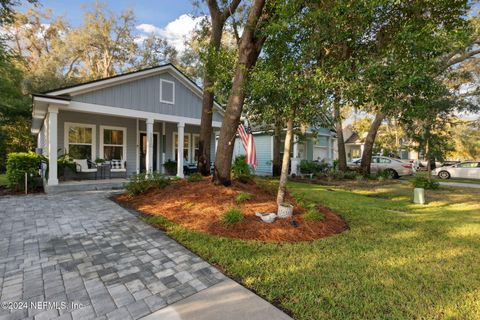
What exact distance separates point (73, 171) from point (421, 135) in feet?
46.7

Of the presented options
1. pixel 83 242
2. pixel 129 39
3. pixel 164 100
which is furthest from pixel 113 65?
pixel 83 242

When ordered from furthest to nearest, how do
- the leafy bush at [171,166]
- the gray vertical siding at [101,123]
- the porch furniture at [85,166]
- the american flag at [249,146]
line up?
the leafy bush at [171,166], the gray vertical siding at [101,123], the porch furniture at [85,166], the american flag at [249,146]

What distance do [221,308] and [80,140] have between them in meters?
10.6

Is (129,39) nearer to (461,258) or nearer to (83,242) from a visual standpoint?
(83,242)

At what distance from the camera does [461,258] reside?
12.1 feet

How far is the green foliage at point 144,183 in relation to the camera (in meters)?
7.32

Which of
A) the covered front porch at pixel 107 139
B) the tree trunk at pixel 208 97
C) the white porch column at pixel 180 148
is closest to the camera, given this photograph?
the tree trunk at pixel 208 97

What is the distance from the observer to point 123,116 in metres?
10.1

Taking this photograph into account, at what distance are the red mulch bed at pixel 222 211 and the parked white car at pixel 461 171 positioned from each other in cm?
1820

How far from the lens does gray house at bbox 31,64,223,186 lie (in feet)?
29.1

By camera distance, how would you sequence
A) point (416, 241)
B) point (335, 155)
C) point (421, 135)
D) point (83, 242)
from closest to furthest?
point (83, 242) → point (416, 241) → point (421, 135) → point (335, 155)

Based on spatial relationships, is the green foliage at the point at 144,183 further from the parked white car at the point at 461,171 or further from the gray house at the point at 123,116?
the parked white car at the point at 461,171

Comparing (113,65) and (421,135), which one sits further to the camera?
(113,65)

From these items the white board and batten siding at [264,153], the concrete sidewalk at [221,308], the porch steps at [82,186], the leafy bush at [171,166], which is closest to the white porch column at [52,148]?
the porch steps at [82,186]
